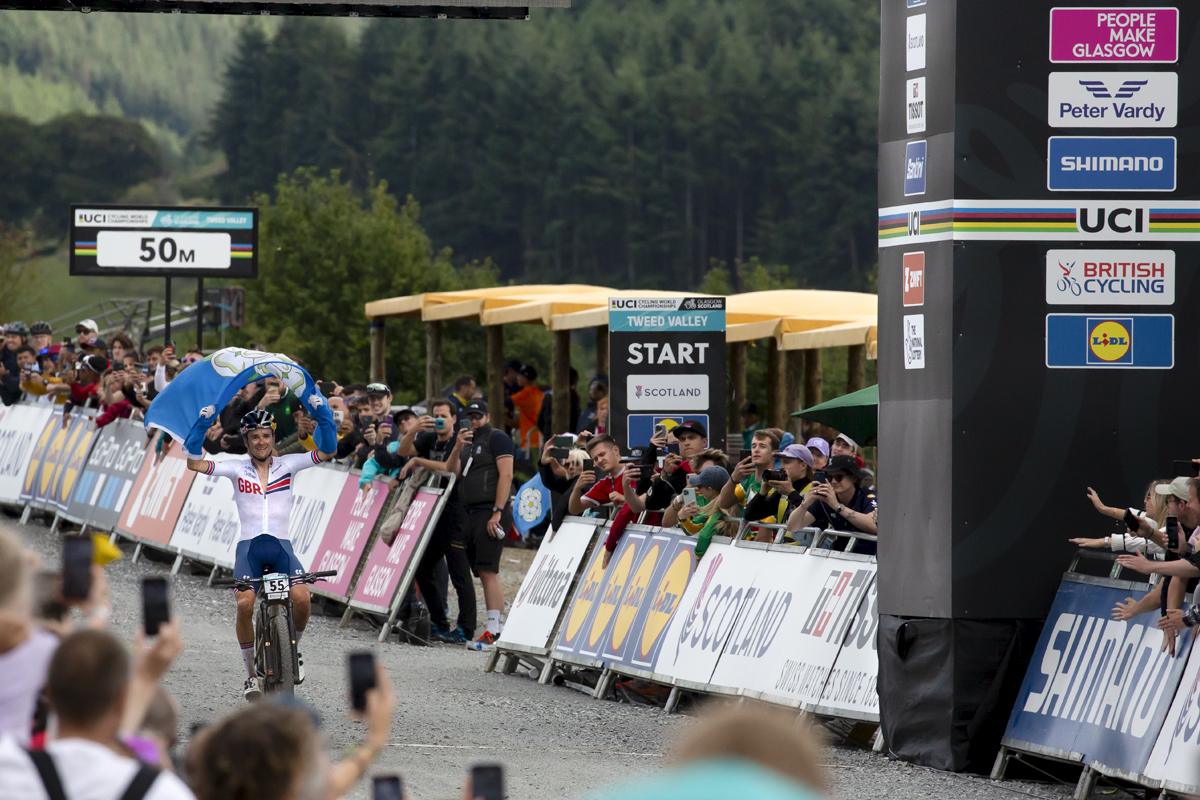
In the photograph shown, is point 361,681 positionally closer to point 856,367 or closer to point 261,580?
point 261,580

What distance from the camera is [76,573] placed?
4164 millimetres

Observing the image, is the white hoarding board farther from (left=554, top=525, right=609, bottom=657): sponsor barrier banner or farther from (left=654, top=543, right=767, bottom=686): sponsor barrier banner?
(left=654, top=543, right=767, bottom=686): sponsor barrier banner

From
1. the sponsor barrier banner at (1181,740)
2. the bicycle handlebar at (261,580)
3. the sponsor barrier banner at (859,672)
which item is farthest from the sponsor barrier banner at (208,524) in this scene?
the sponsor barrier banner at (1181,740)

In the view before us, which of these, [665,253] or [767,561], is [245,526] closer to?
[767,561]

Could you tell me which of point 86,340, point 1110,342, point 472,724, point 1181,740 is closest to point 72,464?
point 86,340

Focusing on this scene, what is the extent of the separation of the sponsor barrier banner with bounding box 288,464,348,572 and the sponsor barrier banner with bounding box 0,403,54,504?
6855 millimetres

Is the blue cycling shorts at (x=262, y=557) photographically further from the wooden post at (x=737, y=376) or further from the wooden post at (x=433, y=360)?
the wooden post at (x=433, y=360)

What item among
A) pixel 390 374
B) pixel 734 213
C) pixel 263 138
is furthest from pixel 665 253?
pixel 390 374

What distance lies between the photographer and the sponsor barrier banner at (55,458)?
845 inches

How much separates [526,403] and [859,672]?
52.6 feet

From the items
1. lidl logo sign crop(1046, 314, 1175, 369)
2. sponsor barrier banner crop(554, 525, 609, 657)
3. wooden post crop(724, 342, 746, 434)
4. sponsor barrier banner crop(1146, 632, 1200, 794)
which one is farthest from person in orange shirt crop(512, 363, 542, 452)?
sponsor barrier banner crop(1146, 632, 1200, 794)

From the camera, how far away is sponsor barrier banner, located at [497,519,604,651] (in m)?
13.3

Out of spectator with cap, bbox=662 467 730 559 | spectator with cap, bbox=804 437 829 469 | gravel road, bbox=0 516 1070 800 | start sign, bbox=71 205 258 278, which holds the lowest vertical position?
gravel road, bbox=0 516 1070 800

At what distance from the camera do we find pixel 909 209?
9812 mm
